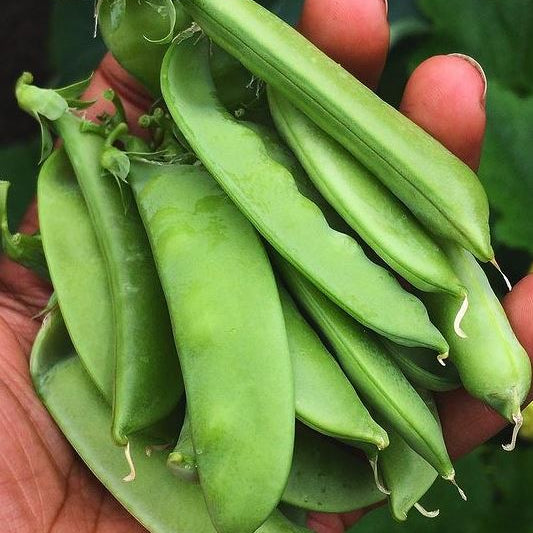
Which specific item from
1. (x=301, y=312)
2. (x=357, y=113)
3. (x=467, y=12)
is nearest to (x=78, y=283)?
(x=301, y=312)

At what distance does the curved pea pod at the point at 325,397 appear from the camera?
42.6 inches

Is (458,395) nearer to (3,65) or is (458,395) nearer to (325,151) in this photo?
(325,151)

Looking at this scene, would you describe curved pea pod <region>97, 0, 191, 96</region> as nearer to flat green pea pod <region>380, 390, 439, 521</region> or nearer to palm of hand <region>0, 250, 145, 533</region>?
palm of hand <region>0, 250, 145, 533</region>

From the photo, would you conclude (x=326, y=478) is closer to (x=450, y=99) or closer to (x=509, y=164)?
(x=450, y=99)

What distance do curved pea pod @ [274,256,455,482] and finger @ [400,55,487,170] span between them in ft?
1.29

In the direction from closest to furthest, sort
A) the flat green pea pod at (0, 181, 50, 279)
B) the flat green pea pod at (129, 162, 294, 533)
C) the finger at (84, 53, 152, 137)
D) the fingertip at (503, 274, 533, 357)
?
the flat green pea pod at (129, 162, 294, 533) → the fingertip at (503, 274, 533, 357) → the flat green pea pod at (0, 181, 50, 279) → the finger at (84, 53, 152, 137)

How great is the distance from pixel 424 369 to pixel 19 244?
68cm

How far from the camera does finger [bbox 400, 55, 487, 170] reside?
135cm

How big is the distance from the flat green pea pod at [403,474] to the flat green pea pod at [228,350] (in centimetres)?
24

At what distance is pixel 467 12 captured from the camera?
197 centimetres

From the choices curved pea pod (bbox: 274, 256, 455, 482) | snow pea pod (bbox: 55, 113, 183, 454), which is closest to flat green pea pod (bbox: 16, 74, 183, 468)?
snow pea pod (bbox: 55, 113, 183, 454)

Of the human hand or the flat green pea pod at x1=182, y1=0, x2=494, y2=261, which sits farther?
the human hand

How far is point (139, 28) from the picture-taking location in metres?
1.31

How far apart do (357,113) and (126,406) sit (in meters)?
0.52
